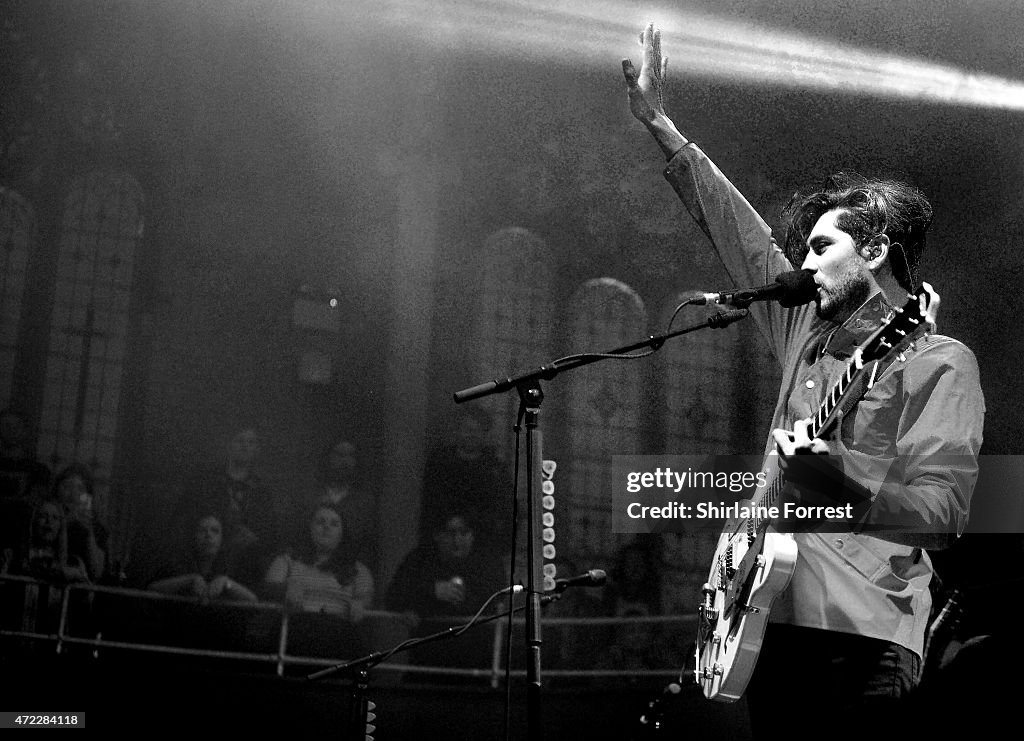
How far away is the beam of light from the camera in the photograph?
193 inches

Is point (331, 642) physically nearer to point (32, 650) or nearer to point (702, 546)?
point (32, 650)

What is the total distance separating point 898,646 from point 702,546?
4351mm

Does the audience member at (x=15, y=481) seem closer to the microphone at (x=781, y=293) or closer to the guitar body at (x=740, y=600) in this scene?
the guitar body at (x=740, y=600)

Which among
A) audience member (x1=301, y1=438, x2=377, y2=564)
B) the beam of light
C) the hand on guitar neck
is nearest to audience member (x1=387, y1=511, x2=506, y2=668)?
audience member (x1=301, y1=438, x2=377, y2=564)

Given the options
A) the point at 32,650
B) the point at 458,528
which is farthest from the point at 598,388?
the point at 32,650

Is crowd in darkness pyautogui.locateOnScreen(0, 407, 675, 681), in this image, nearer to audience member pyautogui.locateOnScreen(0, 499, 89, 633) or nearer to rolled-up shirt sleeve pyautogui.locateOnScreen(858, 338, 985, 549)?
audience member pyautogui.locateOnScreen(0, 499, 89, 633)

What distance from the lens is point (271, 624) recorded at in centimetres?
547

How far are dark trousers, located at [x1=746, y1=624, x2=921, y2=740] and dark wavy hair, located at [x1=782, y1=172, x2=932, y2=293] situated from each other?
803 mm

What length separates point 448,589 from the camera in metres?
5.63

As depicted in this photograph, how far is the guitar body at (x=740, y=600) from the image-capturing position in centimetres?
216

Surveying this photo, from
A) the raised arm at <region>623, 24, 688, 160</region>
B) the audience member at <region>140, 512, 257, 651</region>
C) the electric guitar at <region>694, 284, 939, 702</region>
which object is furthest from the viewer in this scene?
the audience member at <region>140, 512, 257, 651</region>

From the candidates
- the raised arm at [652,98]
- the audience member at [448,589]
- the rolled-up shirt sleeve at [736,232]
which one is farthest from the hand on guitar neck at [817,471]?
the audience member at [448,589]

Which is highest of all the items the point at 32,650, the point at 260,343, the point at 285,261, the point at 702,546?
the point at 285,261

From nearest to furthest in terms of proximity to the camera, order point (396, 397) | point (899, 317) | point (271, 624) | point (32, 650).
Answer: point (899, 317) → point (32, 650) → point (271, 624) → point (396, 397)
